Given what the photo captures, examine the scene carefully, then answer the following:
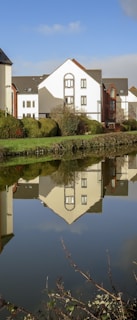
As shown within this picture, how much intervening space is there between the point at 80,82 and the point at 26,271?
56.5m

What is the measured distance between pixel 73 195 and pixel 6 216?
4.13 metres

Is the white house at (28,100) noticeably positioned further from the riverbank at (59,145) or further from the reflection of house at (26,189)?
the reflection of house at (26,189)

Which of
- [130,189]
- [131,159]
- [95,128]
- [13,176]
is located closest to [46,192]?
[130,189]

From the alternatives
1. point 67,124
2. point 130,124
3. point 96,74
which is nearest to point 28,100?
point 96,74

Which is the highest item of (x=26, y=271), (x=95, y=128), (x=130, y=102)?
(x=130, y=102)

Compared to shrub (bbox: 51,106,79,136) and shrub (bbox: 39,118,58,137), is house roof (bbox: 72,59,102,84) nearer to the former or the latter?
shrub (bbox: 51,106,79,136)

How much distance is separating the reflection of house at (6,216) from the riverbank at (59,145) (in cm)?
1401

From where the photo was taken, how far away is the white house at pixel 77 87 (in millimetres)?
63312

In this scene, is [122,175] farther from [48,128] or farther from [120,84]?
[120,84]

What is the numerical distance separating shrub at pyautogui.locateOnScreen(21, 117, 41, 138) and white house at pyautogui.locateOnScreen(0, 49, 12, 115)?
3.55 meters

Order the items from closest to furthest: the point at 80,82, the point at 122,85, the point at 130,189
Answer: the point at 130,189 → the point at 80,82 → the point at 122,85

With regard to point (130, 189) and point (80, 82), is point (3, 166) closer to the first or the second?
point (130, 189)

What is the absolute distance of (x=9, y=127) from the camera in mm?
41094

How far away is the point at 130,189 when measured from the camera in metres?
19.5
